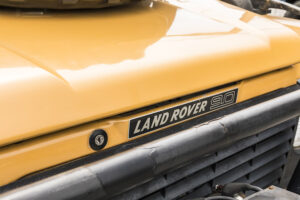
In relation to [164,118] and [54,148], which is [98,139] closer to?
[54,148]

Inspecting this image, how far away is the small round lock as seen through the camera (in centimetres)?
112

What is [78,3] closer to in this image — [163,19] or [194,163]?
[163,19]

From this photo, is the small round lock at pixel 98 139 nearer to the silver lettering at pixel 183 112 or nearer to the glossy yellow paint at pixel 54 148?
the glossy yellow paint at pixel 54 148

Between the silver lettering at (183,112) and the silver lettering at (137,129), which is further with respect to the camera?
the silver lettering at (183,112)

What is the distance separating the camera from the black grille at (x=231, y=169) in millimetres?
1359

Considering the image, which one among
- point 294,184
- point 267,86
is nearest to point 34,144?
point 267,86

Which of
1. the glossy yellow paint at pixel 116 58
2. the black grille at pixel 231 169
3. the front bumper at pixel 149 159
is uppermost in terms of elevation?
the glossy yellow paint at pixel 116 58

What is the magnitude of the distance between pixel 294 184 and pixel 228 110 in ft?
2.05

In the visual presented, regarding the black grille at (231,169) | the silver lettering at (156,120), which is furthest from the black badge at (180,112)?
the black grille at (231,169)

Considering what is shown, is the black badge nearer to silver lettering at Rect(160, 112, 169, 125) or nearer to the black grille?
silver lettering at Rect(160, 112, 169, 125)

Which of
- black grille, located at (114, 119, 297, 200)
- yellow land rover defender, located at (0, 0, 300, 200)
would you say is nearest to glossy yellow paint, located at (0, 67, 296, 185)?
yellow land rover defender, located at (0, 0, 300, 200)

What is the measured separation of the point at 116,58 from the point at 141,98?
13cm

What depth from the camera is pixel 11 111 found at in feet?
3.19

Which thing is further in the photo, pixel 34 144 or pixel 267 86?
pixel 267 86
